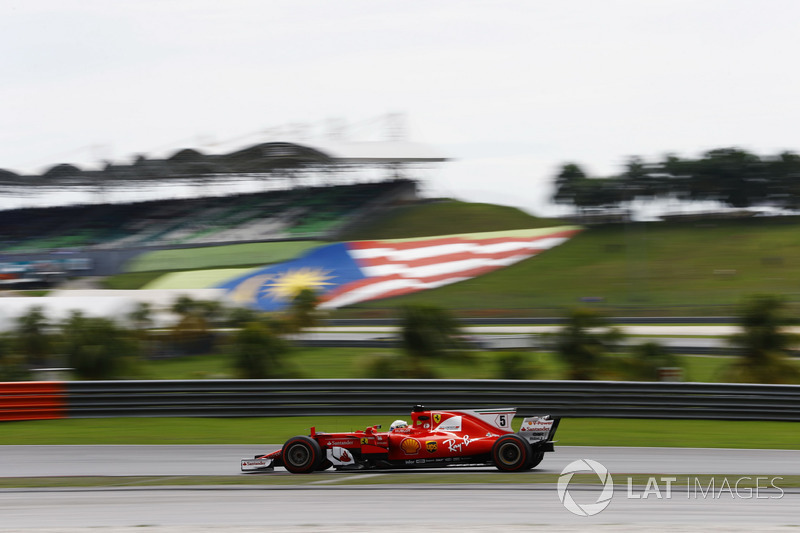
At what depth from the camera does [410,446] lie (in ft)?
27.4

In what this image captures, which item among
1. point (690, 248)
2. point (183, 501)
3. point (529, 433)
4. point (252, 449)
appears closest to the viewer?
point (183, 501)

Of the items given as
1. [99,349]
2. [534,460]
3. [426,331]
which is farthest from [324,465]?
[99,349]

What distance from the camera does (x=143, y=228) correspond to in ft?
150

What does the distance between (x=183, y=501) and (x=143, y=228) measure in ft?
134

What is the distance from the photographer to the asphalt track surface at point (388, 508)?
612 cm

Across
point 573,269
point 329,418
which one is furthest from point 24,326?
point 573,269

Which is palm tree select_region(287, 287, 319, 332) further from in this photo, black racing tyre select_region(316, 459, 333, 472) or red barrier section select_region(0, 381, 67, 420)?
black racing tyre select_region(316, 459, 333, 472)

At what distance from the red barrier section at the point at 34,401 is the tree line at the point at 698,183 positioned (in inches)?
1643

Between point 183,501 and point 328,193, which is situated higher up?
point 328,193

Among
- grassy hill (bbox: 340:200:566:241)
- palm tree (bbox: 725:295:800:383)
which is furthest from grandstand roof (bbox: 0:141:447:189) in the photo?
palm tree (bbox: 725:295:800:383)

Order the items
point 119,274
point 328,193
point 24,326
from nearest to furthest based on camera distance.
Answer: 1. point 24,326
2. point 119,274
3. point 328,193

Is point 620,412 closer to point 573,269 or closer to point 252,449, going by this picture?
point 252,449

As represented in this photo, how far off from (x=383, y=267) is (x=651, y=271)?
13.4 m

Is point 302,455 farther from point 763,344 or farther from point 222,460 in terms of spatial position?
point 763,344
